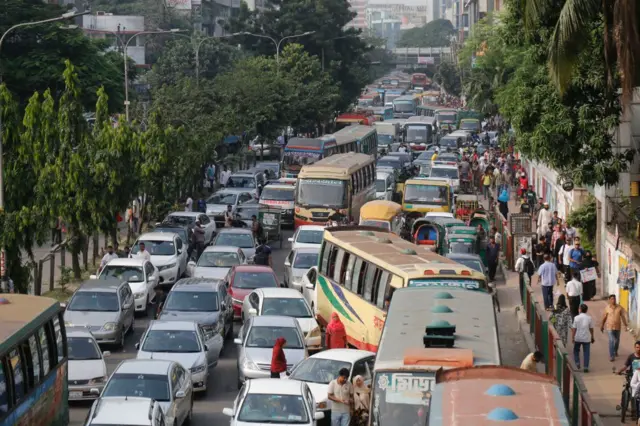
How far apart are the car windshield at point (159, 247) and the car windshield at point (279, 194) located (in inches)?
512

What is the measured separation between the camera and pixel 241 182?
186ft

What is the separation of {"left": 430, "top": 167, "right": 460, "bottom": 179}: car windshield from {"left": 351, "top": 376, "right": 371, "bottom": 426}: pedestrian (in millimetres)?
40221

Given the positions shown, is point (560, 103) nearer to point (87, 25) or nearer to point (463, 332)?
point (463, 332)

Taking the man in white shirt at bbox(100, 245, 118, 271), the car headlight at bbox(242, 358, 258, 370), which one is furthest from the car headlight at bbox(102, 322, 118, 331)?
the man in white shirt at bbox(100, 245, 118, 271)

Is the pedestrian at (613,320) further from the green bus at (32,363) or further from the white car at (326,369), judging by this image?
the green bus at (32,363)

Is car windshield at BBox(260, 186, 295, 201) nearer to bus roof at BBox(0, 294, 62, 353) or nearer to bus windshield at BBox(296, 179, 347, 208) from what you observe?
bus windshield at BBox(296, 179, 347, 208)

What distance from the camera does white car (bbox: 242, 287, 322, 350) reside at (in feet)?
88.5

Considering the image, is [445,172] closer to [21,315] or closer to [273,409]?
[273,409]

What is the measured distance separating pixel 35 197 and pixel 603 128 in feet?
53.1

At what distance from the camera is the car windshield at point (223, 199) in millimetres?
49938

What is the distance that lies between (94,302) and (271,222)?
17.5 metres

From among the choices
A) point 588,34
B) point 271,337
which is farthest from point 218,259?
point 588,34

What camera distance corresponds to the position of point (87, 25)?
111m

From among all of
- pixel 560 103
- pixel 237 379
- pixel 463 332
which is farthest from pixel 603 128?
pixel 463 332
